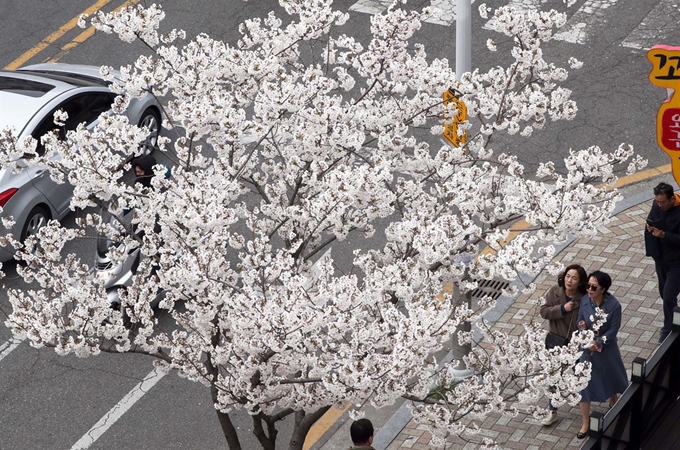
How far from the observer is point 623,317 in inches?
447

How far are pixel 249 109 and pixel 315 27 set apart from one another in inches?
249

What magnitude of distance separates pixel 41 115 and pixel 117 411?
13.8 feet

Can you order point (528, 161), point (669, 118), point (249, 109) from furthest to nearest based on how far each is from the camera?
point (249, 109) → point (528, 161) → point (669, 118)

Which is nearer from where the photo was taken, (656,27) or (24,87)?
(24,87)

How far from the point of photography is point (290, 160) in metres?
8.48

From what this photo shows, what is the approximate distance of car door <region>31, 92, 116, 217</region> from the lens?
13305 millimetres

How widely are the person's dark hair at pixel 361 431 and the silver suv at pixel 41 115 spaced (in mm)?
5759

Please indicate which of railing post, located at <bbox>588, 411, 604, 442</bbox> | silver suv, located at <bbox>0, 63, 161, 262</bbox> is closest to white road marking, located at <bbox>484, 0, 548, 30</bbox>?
silver suv, located at <bbox>0, 63, 161, 262</bbox>

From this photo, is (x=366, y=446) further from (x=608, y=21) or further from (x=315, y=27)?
(x=608, y=21)

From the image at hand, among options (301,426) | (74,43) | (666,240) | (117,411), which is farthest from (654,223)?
(74,43)

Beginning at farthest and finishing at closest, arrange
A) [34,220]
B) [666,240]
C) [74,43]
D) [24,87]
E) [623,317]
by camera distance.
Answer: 1. [74,43]
2. [24,87]
3. [34,220]
4. [623,317]
5. [666,240]

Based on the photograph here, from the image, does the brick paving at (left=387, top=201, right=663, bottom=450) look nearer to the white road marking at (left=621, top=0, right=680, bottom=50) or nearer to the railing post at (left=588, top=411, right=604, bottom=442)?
the railing post at (left=588, top=411, right=604, bottom=442)

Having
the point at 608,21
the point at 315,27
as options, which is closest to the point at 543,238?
the point at 315,27

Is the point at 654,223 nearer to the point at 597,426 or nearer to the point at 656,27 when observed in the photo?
the point at 597,426
